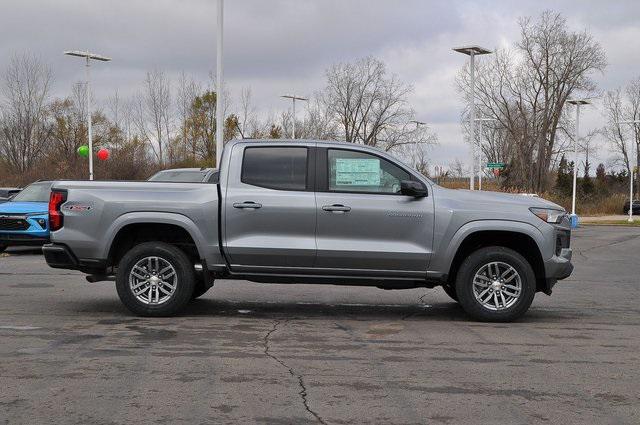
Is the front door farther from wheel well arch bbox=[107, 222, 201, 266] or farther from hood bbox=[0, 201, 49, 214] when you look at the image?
hood bbox=[0, 201, 49, 214]

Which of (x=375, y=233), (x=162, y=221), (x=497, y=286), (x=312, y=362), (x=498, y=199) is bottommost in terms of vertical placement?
(x=312, y=362)

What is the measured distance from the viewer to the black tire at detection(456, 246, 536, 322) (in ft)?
27.6

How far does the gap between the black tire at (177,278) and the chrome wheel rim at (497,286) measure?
10.7 ft

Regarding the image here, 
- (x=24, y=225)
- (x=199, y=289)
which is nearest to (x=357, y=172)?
(x=199, y=289)

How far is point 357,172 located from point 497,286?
6.74 ft

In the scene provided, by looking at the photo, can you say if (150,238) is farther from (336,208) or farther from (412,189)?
(412,189)

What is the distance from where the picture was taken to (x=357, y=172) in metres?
8.51

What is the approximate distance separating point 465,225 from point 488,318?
3.69 ft

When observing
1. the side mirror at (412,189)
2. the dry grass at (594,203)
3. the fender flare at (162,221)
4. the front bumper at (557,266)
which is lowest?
the dry grass at (594,203)

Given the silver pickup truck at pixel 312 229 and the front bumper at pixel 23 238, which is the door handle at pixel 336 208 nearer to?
the silver pickup truck at pixel 312 229

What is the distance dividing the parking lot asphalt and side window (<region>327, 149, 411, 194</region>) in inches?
61.1

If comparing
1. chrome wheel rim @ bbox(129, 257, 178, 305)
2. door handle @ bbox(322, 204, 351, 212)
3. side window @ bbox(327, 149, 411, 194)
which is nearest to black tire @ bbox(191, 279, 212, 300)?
chrome wheel rim @ bbox(129, 257, 178, 305)

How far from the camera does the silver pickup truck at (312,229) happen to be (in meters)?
8.29

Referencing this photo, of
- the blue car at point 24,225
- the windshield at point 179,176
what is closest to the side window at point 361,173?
the windshield at point 179,176
